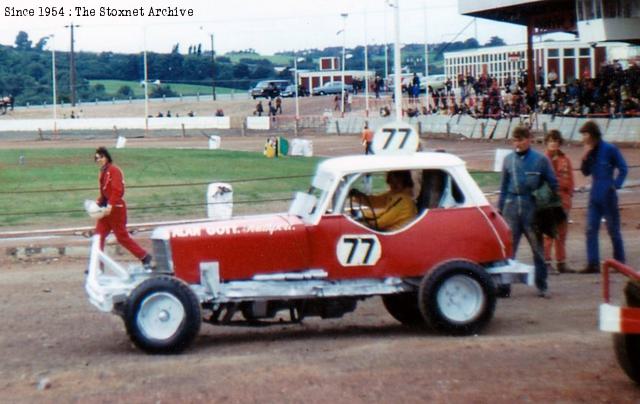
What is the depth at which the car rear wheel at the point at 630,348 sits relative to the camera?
25.9 ft

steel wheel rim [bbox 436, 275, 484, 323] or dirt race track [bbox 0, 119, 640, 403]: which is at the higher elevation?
steel wheel rim [bbox 436, 275, 484, 323]

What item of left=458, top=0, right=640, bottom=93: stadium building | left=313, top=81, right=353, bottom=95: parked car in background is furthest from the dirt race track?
left=313, top=81, right=353, bottom=95: parked car in background

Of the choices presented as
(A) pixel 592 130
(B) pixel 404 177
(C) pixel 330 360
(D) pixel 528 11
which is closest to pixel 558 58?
(D) pixel 528 11

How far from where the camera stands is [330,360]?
9359 millimetres

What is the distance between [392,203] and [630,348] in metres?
3.25

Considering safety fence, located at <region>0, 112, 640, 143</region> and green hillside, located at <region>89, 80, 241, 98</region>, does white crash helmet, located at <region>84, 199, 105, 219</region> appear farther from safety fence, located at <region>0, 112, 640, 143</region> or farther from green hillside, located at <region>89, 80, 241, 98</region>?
green hillside, located at <region>89, 80, 241, 98</region>

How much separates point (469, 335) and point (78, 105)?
110 metres

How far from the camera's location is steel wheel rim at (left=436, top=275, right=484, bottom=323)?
10.3 m

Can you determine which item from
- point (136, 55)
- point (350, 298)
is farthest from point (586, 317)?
point (136, 55)

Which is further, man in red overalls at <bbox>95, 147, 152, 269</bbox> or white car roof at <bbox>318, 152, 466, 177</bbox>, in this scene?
man in red overalls at <bbox>95, 147, 152, 269</bbox>

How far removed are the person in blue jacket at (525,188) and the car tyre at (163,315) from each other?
4391mm

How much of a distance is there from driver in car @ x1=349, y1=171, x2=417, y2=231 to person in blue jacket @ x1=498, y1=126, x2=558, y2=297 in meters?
2.39

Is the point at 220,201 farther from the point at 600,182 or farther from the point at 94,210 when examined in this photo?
the point at 600,182

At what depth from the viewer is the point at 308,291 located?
10.3 metres
